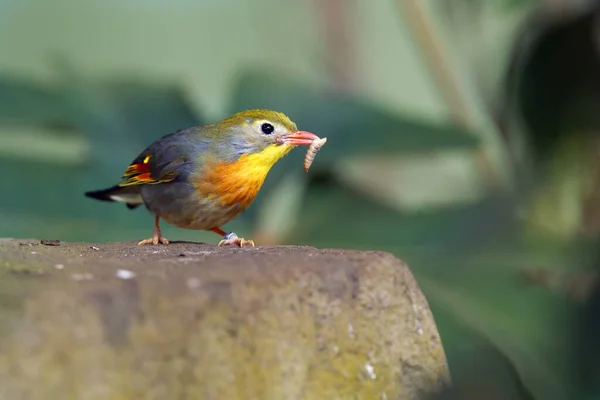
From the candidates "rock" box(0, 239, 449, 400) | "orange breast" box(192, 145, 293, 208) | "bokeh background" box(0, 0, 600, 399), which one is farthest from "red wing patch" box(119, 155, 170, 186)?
"rock" box(0, 239, 449, 400)

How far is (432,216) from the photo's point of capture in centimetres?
354

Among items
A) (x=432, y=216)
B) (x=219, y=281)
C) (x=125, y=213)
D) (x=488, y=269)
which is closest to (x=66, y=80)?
(x=125, y=213)

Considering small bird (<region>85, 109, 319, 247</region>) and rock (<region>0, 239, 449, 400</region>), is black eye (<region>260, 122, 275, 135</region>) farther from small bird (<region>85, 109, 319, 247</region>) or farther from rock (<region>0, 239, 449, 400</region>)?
rock (<region>0, 239, 449, 400</region>)

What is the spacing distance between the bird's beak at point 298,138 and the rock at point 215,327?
0.85 m

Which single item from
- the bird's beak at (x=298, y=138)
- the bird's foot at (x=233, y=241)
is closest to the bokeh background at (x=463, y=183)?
the bird's foot at (x=233, y=241)

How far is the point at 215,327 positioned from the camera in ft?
3.98

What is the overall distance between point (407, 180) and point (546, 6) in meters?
2.45

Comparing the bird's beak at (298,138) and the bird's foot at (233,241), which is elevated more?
the bird's beak at (298,138)

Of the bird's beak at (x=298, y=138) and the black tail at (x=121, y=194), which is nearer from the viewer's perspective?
the bird's beak at (x=298, y=138)

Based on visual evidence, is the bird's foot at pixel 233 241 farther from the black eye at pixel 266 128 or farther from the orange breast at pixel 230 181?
the black eye at pixel 266 128

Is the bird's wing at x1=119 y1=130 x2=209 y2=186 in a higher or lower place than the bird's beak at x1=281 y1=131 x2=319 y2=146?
lower

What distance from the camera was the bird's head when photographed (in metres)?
2.32

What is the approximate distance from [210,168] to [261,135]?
183 mm

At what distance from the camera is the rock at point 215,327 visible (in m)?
1.10
